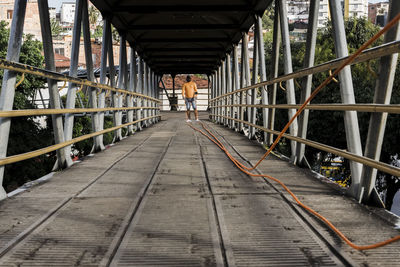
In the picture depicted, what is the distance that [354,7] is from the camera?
539ft

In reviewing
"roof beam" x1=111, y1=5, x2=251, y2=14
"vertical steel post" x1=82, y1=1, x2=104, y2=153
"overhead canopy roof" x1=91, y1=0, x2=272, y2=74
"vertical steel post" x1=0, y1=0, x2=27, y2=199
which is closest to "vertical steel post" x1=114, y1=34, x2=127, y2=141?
"overhead canopy roof" x1=91, y1=0, x2=272, y2=74

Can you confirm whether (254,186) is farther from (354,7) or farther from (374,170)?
(354,7)

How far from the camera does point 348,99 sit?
4.38 meters

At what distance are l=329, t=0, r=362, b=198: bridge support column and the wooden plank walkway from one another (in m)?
0.27

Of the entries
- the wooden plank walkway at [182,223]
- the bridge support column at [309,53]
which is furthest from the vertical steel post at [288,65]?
the wooden plank walkway at [182,223]

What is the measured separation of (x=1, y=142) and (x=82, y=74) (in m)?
25.9

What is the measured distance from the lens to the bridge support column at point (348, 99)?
4117mm

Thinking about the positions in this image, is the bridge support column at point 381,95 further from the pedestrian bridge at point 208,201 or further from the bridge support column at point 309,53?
the bridge support column at point 309,53

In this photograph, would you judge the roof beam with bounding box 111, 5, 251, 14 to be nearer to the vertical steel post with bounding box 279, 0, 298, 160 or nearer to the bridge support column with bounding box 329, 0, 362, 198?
the vertical steel post with bounding box 279, 0, 298, 160

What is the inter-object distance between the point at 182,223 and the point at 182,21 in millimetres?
Answer: 10768

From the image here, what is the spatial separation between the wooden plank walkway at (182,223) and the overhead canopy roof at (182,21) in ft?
19.8

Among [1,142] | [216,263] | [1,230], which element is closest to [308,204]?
[216,263]

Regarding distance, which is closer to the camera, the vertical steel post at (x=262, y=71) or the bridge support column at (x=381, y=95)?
the bridge support column at (x=381, y=95)

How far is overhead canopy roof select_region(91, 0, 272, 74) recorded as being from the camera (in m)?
10.6
